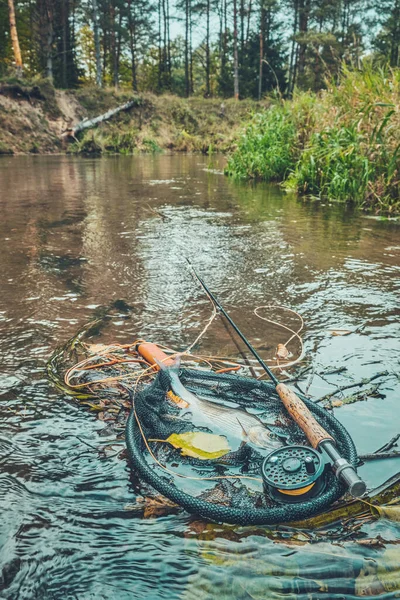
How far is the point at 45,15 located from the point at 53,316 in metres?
30.0

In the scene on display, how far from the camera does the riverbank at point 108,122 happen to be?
21156 mm

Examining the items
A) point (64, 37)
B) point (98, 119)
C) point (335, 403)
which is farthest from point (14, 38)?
point (335, 403)

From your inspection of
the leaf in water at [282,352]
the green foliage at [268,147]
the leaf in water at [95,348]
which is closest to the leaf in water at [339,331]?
the leaf in water at [282,352]

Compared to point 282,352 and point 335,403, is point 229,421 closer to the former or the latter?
point 335,403

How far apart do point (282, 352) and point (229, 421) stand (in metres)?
0.89

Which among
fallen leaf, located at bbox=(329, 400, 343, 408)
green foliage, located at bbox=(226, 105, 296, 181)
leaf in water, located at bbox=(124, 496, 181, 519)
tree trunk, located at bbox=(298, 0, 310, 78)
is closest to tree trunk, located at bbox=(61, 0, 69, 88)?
tree trunk, located at bbox=(298, 0, 310, 78)

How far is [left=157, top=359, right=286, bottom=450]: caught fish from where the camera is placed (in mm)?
1896

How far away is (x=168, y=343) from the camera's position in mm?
2926

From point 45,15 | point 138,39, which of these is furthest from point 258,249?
point 138,39

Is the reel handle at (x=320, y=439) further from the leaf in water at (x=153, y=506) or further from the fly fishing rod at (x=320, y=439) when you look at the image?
the leaf in water at (x=153, y=506)

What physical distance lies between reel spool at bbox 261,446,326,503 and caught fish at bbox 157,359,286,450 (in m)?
0.25

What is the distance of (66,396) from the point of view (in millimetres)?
2309

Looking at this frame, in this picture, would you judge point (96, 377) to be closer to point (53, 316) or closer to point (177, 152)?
point (53, 316)

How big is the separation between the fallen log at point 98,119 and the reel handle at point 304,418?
905 inches
